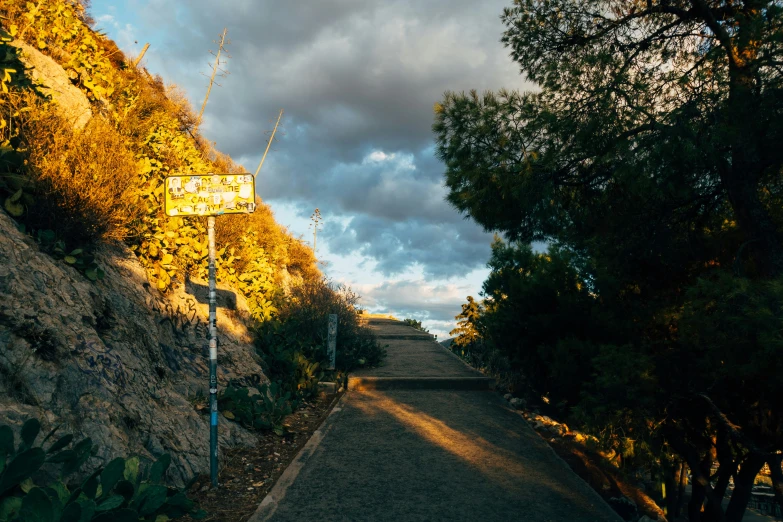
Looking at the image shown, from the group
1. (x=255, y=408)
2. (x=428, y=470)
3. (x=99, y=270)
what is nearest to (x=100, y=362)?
(x=99, y=270)

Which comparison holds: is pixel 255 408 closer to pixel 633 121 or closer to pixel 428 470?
pixel 428 470

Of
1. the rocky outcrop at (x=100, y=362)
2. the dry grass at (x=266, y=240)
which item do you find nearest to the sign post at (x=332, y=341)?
the dry grass at (x=266, y=240)

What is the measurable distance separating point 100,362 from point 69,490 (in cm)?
148

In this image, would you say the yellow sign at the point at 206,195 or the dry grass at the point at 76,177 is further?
the dry grass at the point at 76,177

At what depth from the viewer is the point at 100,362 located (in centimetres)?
485

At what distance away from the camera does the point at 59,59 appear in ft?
30.0

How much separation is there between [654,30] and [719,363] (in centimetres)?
512

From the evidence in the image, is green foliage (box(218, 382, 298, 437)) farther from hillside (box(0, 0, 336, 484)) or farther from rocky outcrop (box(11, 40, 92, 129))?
rocky outcrop (box(11, 40, 92, 129))

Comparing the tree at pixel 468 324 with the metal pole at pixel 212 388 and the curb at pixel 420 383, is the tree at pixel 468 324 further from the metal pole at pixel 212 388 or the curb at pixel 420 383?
the metal pole at pixel 212 388

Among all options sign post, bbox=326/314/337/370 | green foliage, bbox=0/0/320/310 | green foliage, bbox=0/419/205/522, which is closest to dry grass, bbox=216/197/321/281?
green foliage, bbox=0/0/320/310

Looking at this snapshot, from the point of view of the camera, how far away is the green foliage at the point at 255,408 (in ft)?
22.4

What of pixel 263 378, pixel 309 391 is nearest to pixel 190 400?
pixel 263 378

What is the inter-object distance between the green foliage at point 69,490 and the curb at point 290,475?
99cm

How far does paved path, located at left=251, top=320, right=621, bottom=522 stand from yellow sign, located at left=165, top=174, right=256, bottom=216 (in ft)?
9.85
